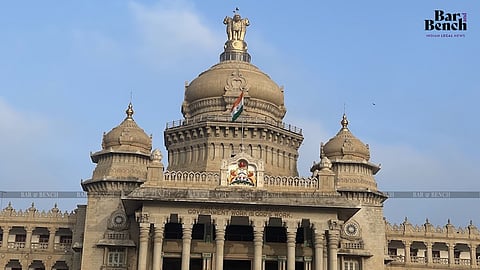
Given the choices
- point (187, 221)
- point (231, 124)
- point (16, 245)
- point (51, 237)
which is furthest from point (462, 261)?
point (16, 245)

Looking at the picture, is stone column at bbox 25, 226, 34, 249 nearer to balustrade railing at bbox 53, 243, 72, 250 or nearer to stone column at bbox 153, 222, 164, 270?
balustrade railing at bbox 53, 243, 72, 250

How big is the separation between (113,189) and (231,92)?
11999mm

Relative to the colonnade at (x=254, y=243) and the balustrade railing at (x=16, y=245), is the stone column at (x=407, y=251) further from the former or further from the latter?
the balustrade railing at (x=16, y=245)

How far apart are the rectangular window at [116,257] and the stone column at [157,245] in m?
7.33

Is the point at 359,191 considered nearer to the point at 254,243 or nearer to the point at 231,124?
the point at 231,124

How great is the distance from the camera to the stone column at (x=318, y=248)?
148 feet

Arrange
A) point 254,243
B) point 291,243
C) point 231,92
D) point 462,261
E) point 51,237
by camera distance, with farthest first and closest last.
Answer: point 51,237 → point 462,261 → point 231,92 → point 291,243 → point 254,243

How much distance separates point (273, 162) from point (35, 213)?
20.5 meters

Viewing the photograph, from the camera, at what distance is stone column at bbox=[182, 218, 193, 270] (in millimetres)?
44625

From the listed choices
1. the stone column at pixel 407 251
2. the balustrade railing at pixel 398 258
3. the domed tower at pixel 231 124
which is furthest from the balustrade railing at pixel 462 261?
the domed tower at pixel 231 124

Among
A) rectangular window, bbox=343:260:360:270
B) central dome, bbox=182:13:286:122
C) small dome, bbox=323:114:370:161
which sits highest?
central dome, bbox=182:13:286:122

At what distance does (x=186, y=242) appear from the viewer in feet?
148

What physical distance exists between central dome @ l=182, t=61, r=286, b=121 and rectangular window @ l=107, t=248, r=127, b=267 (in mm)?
13007

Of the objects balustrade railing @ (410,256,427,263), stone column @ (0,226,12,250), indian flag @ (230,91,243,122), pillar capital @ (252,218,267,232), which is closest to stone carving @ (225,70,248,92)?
indian flag @ (230,91,243,122)
